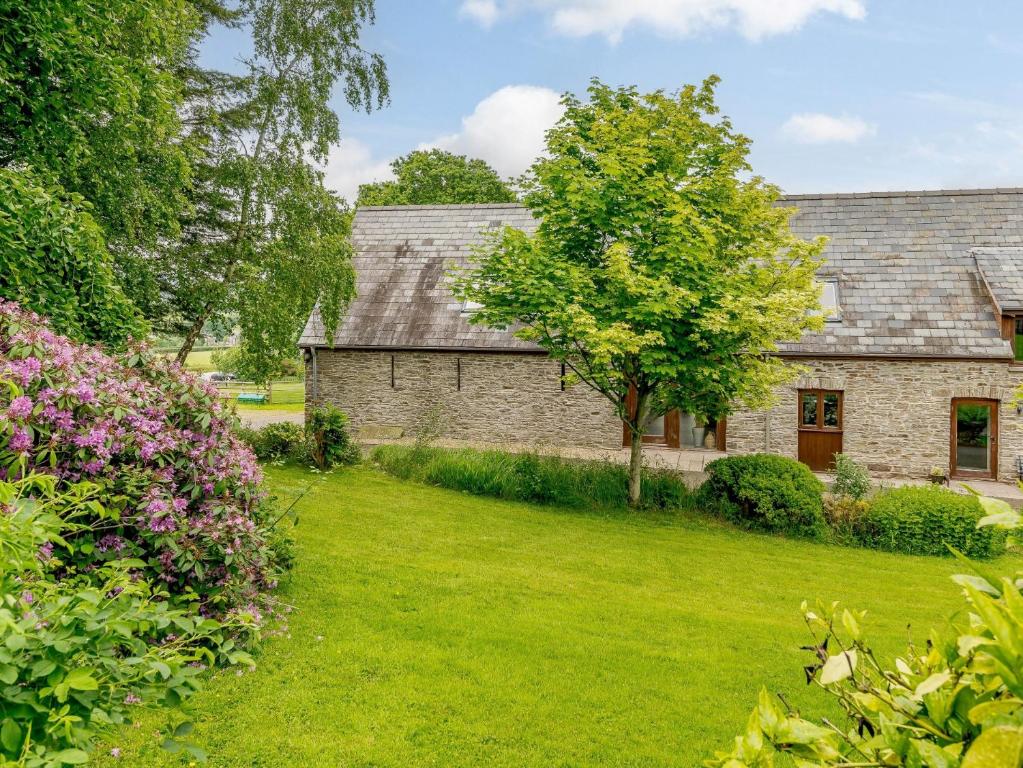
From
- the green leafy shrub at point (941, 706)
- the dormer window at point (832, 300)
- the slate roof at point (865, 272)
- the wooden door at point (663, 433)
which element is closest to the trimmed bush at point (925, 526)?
the slate roof at point (865, 272)

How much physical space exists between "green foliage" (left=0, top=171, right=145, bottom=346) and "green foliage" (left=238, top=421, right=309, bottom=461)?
7.44m

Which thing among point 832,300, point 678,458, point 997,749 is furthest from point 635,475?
point 997,749

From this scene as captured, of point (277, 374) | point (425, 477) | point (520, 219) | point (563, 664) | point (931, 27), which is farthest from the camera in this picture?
point (520, 219)

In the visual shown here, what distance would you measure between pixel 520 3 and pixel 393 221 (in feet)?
30.1

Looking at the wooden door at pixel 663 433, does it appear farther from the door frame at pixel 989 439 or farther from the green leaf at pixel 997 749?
the green leaf at pixel 997 749

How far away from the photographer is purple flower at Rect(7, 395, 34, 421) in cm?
397

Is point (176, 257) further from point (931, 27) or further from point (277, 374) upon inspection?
point (931, 27)

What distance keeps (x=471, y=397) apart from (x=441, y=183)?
1890 centimetres

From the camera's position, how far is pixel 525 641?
5.94 metres

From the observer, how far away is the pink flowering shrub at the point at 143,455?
14.4 ft

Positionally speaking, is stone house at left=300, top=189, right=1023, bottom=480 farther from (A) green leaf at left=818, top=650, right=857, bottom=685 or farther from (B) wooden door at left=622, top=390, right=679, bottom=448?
(A) green leaf at left=818, top=650, right=857, bottom=685

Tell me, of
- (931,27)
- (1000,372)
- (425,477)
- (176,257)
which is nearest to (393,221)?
(176,257)

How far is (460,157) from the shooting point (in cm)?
3400

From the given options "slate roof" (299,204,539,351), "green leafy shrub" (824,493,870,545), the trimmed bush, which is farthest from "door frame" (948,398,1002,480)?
"slate roof" (299,204,539,351)
